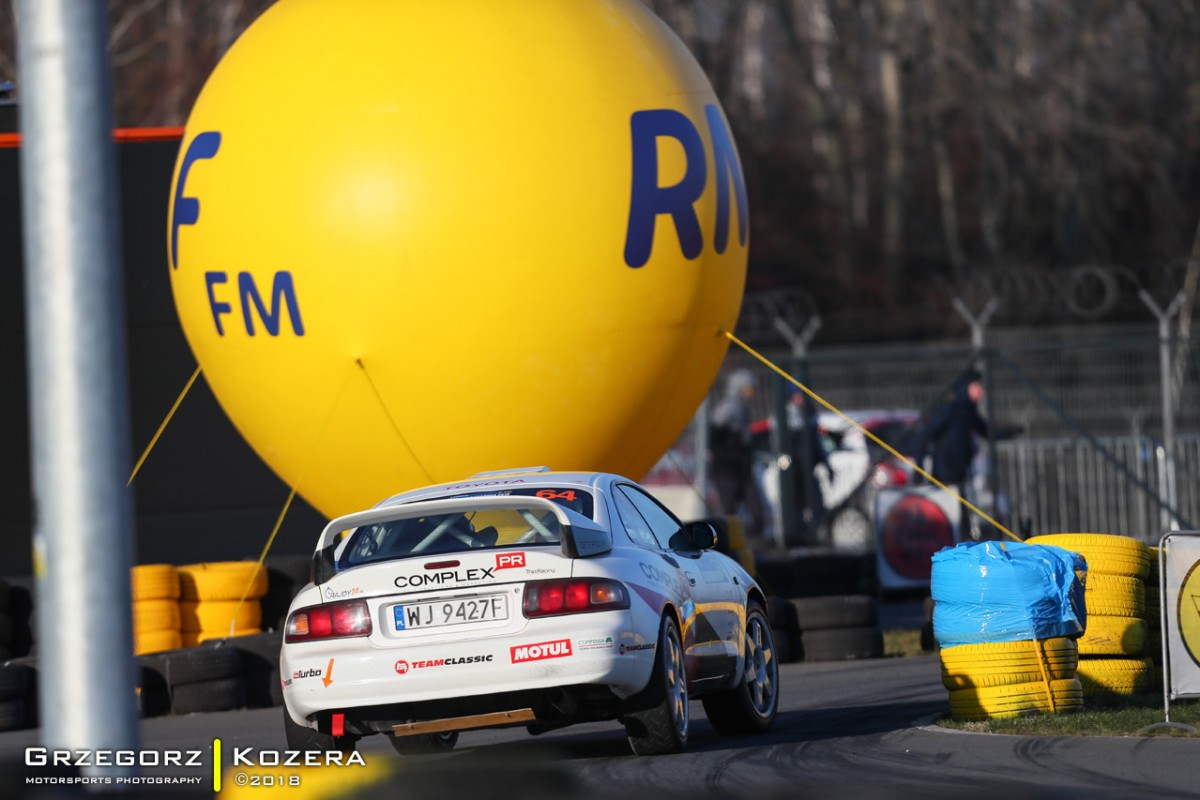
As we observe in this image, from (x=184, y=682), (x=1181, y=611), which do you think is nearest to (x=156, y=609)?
(x=184, y=682)

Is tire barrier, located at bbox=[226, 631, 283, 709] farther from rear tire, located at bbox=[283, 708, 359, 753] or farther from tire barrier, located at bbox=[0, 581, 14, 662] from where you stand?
rear tire, located at bbox=[283, 708, 359, 753]

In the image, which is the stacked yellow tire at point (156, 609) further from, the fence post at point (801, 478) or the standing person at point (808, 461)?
the standing person at point (808, 461)

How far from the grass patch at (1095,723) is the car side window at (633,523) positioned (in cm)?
189

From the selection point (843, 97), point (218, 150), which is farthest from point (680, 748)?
point (843, 97)

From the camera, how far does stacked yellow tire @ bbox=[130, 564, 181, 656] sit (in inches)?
581

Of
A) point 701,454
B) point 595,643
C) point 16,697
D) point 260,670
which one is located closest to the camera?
point 595,643

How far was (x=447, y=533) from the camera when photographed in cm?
993

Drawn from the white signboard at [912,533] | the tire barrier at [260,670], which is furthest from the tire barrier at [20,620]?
the white signboard at [912,533]

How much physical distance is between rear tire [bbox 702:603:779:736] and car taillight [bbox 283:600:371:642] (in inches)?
85.7

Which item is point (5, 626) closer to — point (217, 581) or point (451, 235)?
point (217, 581)

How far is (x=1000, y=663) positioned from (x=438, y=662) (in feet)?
10.7

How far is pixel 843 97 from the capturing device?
51656mm

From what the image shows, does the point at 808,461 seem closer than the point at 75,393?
No

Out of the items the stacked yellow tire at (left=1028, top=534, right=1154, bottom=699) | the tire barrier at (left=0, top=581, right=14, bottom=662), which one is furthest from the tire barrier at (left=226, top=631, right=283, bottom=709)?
the stacked yellow tire at (left=1028, top=534, right=1154, bottom=699)
